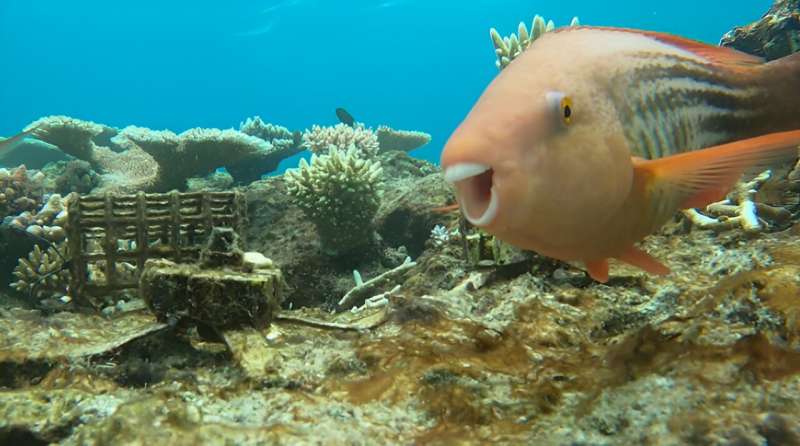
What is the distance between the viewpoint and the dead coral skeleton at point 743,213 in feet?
9.60

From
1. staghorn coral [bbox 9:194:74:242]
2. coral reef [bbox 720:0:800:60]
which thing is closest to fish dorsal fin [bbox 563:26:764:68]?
coral reef [bbox 720:0:800:60]

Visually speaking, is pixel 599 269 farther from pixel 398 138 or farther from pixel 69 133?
pixel 398 138

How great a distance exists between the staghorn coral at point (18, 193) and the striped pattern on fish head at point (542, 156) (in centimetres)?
863

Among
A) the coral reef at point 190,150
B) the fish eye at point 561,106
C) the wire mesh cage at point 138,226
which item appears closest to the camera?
the fish eye at point 561,106

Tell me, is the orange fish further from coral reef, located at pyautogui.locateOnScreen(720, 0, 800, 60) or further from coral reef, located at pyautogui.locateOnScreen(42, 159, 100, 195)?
coral reef, located at pyautogui.locateOnScreen(42, 159, 100, 195)

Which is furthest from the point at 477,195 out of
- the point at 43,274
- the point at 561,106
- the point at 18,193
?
the point at 18,193

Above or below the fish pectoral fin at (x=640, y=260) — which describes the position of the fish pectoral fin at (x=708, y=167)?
above

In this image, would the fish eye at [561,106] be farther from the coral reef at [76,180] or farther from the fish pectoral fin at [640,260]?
the coral reef at [76,180]

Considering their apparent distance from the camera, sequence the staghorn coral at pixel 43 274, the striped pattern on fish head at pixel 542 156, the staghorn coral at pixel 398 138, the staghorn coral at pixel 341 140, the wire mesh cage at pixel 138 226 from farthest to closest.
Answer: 1. the staghorn coral at pixel 398 138
2. the staghorn coral at pixel 341 140
3. the staghorn coral at pixel 43 274
4. the wire mesh cage at pixel 138 226
5. the striped pattern on fish head at pixel 542 156

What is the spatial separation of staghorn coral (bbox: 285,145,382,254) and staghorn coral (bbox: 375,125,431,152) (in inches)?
281

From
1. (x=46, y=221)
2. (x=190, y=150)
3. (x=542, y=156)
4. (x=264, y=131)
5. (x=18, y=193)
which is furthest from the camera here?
Answer: (x=264, y=131)

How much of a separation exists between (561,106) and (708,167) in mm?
431

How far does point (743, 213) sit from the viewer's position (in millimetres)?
2988

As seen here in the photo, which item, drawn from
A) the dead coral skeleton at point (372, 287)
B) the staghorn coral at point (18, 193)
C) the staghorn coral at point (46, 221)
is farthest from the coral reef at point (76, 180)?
the dead coral skeleton at point (372, 287)
